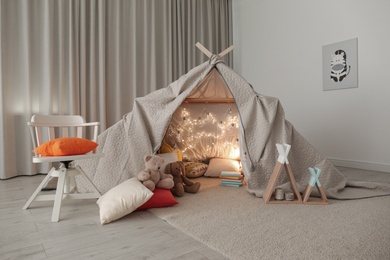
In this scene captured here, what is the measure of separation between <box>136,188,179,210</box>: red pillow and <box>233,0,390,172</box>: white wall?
253 cm

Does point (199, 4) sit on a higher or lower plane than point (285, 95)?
higher

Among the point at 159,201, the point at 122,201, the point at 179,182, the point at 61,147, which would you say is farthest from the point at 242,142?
the point at 61,147

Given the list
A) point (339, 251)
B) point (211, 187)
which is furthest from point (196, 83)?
point (339, 251)

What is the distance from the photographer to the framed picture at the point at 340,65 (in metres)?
3.21

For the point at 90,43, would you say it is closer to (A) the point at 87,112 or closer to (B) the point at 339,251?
(A) the point at 87,112

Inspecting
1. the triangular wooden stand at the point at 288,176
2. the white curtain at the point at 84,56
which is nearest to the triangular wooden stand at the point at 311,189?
the triangular wooden stand at the point at 288,176

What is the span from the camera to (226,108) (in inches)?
120

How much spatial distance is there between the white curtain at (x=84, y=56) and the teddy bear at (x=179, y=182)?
1.53 meters

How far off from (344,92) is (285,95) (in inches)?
33.9

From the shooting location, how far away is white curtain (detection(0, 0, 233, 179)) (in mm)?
2965

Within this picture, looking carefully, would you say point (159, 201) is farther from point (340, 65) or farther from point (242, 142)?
point (340, 65)

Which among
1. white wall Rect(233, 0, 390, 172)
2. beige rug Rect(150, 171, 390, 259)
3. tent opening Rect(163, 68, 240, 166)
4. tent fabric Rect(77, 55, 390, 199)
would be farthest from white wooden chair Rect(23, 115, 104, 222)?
white wall Rect(233, 0, 390, 172)

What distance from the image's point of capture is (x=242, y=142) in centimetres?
233

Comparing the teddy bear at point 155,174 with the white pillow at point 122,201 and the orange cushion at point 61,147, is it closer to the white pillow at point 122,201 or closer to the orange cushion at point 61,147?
the white pillow at point 122,201
